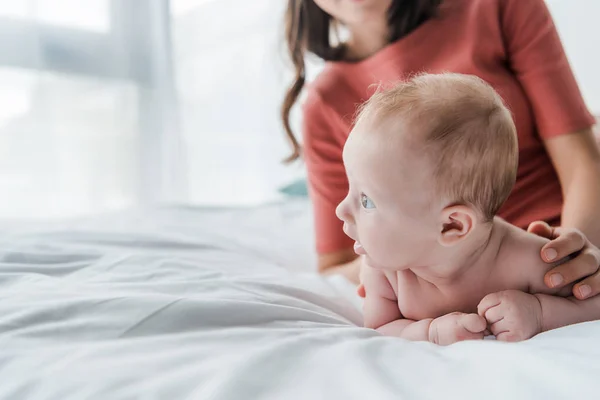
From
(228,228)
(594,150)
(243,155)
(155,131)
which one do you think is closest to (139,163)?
(155,131)

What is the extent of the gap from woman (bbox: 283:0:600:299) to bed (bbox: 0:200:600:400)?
0.81ft

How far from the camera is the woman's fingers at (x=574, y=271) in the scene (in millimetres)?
664

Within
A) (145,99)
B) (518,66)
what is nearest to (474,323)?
(518,66)

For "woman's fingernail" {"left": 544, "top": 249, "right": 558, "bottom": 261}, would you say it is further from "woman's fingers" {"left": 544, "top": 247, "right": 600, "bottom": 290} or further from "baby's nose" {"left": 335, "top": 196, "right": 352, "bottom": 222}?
"baby's nose" {"left": 335, "top": 196, "right": 352, "bottom": 222}

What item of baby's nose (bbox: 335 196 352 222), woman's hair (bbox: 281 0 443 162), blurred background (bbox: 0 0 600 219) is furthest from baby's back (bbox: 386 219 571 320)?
blurred background (bbox: 0 0 600 219)

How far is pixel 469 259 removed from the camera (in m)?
0.70

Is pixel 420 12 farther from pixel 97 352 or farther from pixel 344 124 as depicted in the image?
pixel 97 352

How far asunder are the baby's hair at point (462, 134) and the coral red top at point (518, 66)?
378 mm

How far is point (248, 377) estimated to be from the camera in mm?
495

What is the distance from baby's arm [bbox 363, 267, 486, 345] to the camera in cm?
63

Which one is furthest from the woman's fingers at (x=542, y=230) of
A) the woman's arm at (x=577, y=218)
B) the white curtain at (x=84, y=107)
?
the white curtain at (x=84, y=107)

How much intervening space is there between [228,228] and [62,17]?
1350 millimetres

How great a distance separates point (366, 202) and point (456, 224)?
0.10m

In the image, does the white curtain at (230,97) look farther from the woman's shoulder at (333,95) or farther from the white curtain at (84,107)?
the woman's shoulder at (333,95)
